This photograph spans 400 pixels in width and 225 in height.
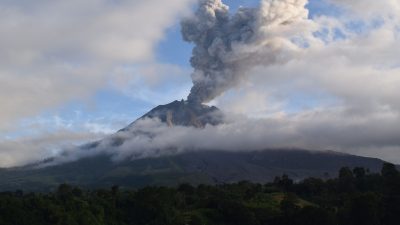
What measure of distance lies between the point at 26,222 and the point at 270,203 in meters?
41.9

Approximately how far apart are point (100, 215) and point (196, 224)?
1512cm

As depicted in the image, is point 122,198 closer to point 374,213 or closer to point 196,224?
point 196,224

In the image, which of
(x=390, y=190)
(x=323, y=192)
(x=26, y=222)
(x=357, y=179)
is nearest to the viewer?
(x=26, y=222)

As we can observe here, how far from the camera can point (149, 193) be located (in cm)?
8862

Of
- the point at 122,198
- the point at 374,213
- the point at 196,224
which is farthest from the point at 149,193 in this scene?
the point at 374,213

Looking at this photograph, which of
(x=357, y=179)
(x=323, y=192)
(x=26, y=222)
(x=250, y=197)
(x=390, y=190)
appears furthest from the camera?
(x=357, y=179)

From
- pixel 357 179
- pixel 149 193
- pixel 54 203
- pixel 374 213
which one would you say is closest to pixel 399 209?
pixel 374 213

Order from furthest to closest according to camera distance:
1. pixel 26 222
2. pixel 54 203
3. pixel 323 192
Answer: pixel 323 192 → pixel 54 203 → pixel 26 222

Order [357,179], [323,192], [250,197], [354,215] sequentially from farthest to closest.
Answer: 1. [357,179]
2. [323,192]
3. [250,197]
4. [354,215]

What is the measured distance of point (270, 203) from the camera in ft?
303

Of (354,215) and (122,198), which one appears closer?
(354,215)

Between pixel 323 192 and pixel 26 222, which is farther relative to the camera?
pixel 323 192

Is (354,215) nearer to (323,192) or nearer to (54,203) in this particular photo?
(323,192)

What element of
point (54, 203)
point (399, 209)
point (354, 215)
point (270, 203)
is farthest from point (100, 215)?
point (399, 209)
